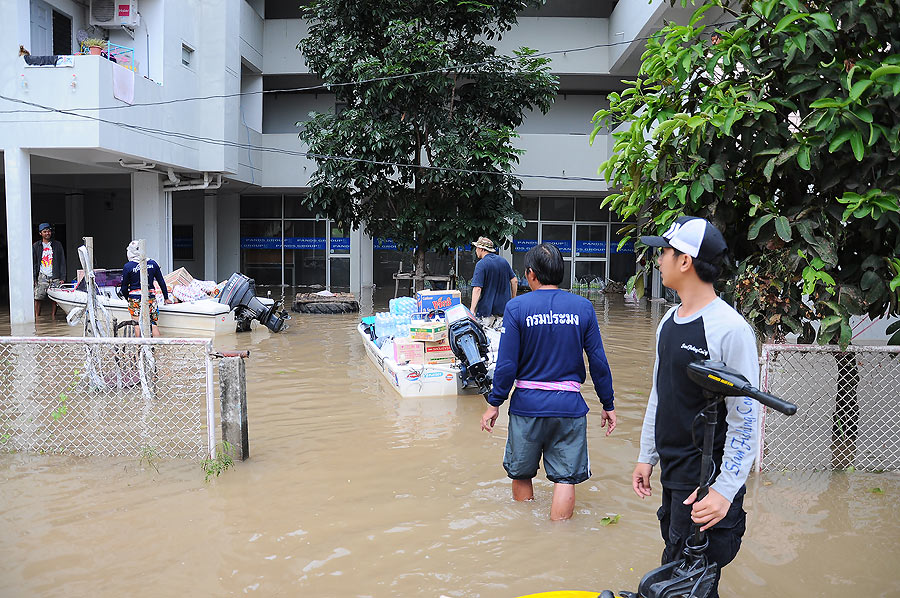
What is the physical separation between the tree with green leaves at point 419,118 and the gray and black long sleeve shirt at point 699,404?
496 inches

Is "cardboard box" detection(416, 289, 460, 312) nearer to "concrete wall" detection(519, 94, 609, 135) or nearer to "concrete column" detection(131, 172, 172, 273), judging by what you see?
"concrete column" detection(131, 172, 172, 273)

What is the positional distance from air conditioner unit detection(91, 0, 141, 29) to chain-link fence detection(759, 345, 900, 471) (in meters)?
14.8

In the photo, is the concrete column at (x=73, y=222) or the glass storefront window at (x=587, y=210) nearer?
the glass storefront window at (x=587, y=210)

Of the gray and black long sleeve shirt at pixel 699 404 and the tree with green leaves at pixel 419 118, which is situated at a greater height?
the tree with green leaves at pixel 419 118

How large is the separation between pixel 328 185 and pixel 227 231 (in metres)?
10.0

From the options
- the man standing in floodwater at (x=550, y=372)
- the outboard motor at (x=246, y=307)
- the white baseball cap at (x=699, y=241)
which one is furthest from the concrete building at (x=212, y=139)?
the white baseball cap at (x=699, y=241)

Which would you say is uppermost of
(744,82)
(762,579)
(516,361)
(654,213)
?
(744,82)

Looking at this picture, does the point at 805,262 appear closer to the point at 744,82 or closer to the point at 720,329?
the point at 744,82

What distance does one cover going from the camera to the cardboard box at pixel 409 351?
26.0 ft

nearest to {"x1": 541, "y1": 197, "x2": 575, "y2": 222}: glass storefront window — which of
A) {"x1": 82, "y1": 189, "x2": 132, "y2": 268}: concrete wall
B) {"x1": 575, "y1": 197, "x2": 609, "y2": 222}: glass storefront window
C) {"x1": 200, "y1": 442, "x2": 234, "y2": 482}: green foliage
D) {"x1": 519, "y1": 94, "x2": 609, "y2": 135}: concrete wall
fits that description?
{"x1": 575, "y1": 197, "x2": 609, "y2": 222}: glass storefront window

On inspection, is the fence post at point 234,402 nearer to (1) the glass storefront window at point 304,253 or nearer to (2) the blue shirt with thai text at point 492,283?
(2) the blue shirt with thai text at point 492,283

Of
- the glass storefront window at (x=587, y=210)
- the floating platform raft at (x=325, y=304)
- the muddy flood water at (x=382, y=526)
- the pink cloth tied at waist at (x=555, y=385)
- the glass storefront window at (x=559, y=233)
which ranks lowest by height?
the muddy flood water at (x=382, y=526)

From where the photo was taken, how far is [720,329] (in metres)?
2.45

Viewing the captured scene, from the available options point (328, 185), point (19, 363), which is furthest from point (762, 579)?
point (328, 185)
